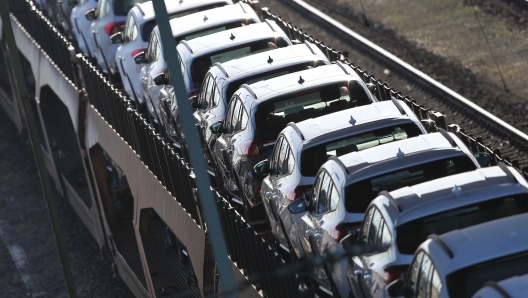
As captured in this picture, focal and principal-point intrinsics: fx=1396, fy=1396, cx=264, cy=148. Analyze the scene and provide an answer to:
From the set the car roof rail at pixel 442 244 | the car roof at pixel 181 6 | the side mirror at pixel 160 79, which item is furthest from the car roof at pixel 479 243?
the car roof at pixel 181 6

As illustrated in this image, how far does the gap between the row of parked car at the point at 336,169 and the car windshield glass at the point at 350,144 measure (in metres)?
0.01

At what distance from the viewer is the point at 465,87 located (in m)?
25.6

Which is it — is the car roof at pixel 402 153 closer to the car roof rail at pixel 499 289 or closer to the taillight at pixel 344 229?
the taillight at pixel 344 229

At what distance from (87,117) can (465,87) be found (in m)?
8.25

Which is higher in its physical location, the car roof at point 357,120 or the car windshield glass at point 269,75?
the car roof at point 357,120

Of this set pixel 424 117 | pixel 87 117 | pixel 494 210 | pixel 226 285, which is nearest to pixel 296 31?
pixel 87 117

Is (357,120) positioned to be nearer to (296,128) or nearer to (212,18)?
(296,128)

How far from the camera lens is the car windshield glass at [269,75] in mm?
17281

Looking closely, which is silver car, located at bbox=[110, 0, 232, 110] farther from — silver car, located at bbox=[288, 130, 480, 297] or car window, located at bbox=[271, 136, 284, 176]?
silver car, located at bbox=[288, 130, 480, 297]

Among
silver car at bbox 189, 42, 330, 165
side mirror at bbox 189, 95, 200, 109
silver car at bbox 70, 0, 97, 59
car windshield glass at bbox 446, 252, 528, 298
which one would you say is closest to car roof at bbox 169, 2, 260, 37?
side mirror at bbox 189, 95, 200, 109

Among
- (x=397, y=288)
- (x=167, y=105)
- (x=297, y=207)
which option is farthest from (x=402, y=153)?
(x=167, y=105)

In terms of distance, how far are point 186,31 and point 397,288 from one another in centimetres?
1046

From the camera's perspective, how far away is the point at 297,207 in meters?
13.6

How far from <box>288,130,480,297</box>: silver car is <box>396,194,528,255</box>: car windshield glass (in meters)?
1.04
